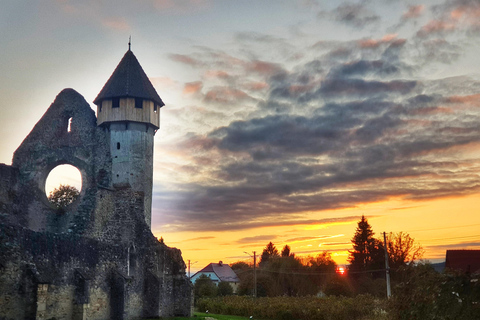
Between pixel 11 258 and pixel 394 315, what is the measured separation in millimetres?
14773

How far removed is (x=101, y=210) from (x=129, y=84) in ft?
36.4

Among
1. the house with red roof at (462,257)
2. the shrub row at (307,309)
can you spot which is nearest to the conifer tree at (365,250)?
the house with red roof at (462,257)

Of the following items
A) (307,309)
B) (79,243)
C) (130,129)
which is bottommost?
(307,309)

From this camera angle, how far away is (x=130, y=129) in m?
36.6

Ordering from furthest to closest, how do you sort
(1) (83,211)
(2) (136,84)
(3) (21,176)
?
(2) (136,84) < (3) (21,176) < (1) (83,211)

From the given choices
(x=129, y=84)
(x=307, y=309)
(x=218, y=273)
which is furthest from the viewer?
(x=218, y=273)

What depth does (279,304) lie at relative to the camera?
40938 millimetres

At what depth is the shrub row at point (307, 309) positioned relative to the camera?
3616 cm

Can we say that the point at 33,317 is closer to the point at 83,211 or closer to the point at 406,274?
the point at 83,211

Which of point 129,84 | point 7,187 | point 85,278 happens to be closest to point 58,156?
point 7,187

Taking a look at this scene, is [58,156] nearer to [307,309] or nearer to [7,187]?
[7,187]

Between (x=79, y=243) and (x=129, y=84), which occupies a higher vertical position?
(x=129, y=84)

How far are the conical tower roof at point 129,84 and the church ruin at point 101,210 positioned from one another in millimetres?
76

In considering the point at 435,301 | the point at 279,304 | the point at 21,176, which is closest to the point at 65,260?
the point at 21,176
